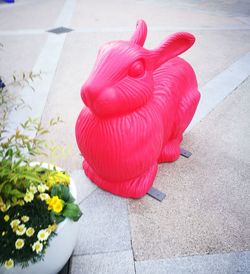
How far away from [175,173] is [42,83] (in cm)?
252

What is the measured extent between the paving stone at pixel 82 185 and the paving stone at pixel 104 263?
0.46 m

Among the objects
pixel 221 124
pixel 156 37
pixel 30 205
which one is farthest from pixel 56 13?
pixel 30 205

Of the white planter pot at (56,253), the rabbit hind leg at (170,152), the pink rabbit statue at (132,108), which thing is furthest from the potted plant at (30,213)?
the rabbit hind leg at (170,152)

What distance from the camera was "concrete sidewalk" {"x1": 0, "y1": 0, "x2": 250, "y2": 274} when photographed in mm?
1681

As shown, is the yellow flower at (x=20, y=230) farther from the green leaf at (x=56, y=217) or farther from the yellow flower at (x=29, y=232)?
the green leaf at (x=56, y=217)

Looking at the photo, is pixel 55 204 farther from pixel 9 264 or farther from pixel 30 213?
pixel 9 264

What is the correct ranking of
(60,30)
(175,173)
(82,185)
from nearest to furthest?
(82,185) → (175,173) → (60,30)

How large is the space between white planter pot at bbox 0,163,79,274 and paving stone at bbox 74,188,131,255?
0.33 m

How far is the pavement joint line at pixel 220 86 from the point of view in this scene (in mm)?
3232

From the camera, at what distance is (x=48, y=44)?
5266mm

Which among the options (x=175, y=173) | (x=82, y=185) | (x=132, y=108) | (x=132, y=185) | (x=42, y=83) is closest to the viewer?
(x=132, y=108)

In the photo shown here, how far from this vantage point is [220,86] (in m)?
3.85

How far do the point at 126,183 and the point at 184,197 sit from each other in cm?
50

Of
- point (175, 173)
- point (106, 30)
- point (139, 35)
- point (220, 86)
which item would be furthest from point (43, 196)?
point (106, 30)
